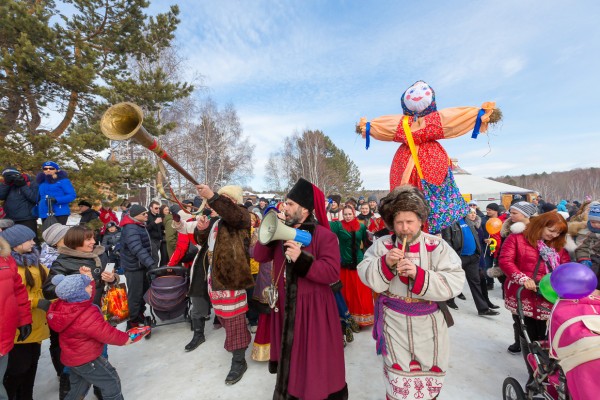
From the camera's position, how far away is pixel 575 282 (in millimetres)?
1621

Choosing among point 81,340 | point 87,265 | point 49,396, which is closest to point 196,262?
point 87,265

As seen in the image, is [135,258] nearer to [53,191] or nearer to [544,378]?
[53,191]

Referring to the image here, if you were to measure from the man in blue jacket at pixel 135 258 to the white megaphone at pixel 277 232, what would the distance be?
3.05 m

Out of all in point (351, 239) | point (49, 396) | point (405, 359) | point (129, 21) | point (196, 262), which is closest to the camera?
point (405, 359)

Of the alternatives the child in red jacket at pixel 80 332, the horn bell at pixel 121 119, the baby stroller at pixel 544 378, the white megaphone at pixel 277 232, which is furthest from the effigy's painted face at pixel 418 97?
the child in red jacket at pixel 80 332

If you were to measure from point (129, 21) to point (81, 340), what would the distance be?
1076 cm

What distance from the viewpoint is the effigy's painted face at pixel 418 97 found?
321 centimetres

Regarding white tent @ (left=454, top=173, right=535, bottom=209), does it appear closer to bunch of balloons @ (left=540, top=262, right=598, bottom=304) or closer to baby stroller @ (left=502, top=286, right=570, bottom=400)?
baby stroller @ (left=502, top=286, right=570, bottom=400)

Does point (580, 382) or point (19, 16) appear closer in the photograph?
point (580, 382)

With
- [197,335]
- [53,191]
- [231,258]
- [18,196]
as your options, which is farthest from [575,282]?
[18,196]

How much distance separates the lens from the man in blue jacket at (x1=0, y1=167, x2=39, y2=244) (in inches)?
204

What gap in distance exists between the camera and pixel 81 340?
245cm

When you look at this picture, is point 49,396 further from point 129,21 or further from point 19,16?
point 129,21

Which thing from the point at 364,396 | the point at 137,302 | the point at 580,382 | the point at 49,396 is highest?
the point at 580,382
